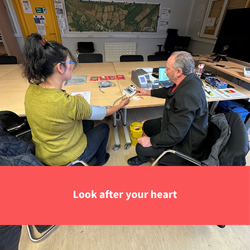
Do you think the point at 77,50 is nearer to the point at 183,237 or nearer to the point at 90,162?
the point at 90,162

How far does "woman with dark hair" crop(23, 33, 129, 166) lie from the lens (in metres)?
0.78

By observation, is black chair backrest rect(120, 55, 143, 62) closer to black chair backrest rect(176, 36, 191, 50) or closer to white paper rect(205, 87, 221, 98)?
white paper rect(205, 87, 221, 98)

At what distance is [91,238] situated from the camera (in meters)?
1.15

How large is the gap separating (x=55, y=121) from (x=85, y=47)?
12.9ft

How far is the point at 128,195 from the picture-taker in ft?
3.01

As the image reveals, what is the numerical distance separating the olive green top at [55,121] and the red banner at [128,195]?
0.13 metres

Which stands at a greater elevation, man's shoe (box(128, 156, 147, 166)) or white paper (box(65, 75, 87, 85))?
white paper (box(65, 75, 87, 85))

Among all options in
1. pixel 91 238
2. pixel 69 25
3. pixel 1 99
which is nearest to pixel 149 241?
pixel 91 238

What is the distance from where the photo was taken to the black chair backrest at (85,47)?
13.1ft

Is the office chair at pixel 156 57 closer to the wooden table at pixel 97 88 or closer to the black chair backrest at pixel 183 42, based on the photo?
the wooden table at pixel 97 88

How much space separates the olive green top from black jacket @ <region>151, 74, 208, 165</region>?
A: 624 mm

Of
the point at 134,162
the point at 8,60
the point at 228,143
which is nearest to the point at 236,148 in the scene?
the point at 228,143

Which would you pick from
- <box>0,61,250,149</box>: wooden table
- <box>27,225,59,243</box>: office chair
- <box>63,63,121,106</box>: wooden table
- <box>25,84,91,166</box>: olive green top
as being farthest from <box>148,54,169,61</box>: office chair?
<box>27,225,59,243</box>: office chair

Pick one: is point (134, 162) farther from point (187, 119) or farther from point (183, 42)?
point (183, 42)
